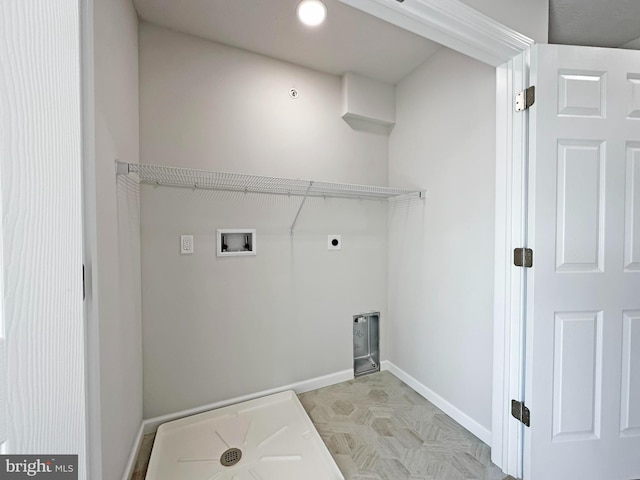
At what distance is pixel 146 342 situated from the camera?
1.59 metres

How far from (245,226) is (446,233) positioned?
1.43 metres

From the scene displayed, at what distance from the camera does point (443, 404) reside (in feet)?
5.93

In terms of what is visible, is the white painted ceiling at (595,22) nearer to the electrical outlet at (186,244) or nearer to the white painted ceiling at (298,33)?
the white painted ceiling at (298,33)

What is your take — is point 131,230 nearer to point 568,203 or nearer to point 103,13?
point 103,13

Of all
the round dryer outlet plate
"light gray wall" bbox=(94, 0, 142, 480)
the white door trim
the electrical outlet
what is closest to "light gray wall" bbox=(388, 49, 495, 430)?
the round dryer outlet plate

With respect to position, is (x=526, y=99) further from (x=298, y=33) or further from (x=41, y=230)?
(x=41, y=230)

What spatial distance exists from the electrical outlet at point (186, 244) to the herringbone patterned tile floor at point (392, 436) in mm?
1380

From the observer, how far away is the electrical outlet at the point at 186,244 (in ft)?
5.41

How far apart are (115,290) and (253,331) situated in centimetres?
94

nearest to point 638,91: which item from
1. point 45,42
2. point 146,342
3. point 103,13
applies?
point 45,42

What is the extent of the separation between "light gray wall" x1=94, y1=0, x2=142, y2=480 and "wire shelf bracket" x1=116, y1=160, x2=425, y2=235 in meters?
0.12

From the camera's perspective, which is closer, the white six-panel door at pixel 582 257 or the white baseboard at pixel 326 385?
the white six-panel door at pixel 582 257

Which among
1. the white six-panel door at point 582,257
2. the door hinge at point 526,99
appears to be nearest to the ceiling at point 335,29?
the white six-panel door at point 582,257

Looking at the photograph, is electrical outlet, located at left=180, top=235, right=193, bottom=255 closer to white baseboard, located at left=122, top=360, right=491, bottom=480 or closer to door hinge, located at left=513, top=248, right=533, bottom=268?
white baseboard, located at left=122, top=360, right=491, bottom=480
